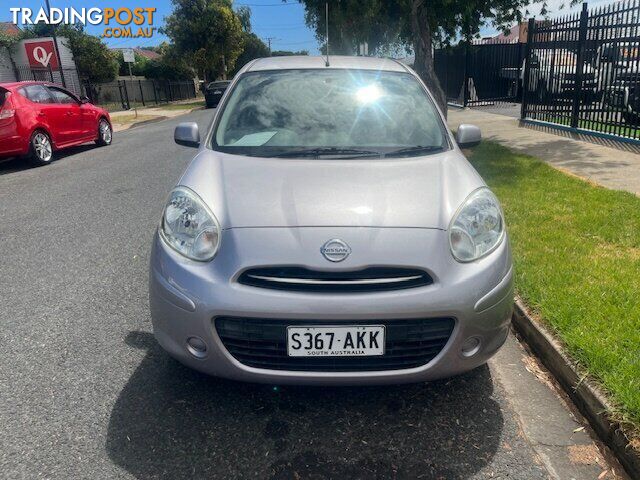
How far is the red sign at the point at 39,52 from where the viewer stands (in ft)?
87.1

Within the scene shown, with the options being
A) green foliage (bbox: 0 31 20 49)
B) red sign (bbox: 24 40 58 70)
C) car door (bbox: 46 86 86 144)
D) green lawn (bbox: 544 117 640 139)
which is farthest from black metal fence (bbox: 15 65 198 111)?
green lawn (bbox: 544 117 640 139)

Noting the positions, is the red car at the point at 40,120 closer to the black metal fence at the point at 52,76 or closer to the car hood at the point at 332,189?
the car hood at the point at 332,189

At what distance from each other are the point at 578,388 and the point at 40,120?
10173 millimetres

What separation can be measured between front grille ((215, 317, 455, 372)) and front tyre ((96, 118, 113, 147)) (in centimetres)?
1154

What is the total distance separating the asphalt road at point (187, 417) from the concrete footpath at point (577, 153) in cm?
472

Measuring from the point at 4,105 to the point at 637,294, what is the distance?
9.91 meters

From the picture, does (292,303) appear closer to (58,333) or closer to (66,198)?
(58,333)

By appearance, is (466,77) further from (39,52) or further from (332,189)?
(39,52)

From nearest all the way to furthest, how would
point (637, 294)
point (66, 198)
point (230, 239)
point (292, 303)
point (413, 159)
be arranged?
point (292, 303)
point (230, 239)
point (413, 159)
point (637, 294)
point (66, 198)

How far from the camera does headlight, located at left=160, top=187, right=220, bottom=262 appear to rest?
237cm

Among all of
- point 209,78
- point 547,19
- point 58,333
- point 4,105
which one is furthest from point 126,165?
point 209,78

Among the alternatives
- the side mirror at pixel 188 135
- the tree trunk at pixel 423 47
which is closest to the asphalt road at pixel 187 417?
the side mirror at pixel 188 135

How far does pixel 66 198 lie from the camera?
280 inches

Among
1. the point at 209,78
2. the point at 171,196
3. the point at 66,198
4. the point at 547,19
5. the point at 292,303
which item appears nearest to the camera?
the point at 292,303
